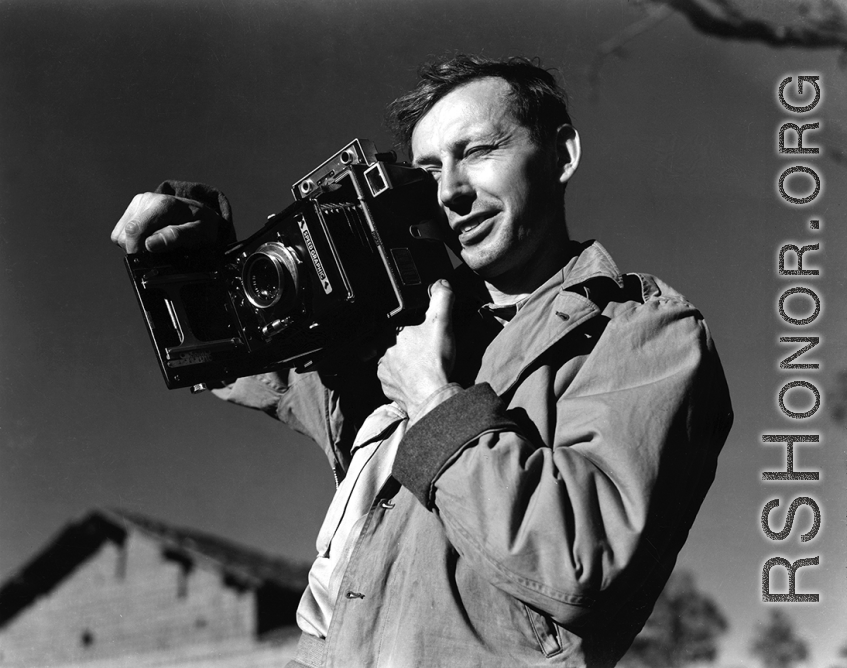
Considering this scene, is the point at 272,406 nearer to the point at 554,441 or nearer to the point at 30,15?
the point at 554,441

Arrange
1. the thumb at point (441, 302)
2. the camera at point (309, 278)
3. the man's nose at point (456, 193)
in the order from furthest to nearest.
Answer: the man's nose at point (456, 193) → the camera at point (309, 278) → the thumb at point (441, 302)

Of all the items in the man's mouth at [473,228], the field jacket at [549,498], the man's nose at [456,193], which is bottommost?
the field jacket at [549,498]

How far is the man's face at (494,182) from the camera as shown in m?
2.64

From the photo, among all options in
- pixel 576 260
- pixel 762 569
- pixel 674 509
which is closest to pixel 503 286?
pixel 576 260

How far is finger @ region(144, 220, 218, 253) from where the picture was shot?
2672 mm

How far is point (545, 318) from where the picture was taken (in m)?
2.41

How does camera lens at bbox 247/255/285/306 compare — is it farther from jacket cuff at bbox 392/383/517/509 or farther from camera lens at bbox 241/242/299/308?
jacket cuff at bbox 392/383/517/509

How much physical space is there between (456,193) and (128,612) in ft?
22.1

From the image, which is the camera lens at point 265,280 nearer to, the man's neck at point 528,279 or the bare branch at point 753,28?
the man's neck at point 528,279

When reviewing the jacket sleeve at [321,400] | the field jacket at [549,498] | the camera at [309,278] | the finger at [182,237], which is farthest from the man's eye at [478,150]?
the finger at [182,237]

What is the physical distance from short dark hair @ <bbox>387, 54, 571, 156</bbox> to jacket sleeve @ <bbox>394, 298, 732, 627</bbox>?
825mm

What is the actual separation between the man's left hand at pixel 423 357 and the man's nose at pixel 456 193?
27 cm

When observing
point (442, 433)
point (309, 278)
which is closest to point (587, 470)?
point (442, 433)

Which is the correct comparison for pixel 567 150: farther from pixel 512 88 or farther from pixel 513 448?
pixel 513 448
